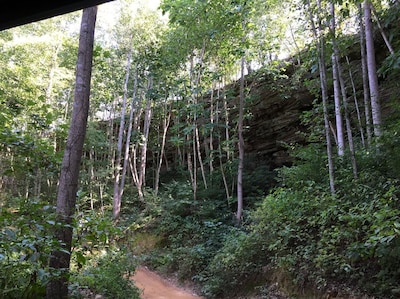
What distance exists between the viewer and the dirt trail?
24.3ft

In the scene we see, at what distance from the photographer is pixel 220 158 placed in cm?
1278

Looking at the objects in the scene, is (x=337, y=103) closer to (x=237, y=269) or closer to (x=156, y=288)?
(x=237, y=269)

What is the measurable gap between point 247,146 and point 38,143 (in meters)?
12.7

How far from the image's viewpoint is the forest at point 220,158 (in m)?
3.93

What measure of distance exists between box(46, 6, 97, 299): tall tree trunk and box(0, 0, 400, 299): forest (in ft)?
0.07

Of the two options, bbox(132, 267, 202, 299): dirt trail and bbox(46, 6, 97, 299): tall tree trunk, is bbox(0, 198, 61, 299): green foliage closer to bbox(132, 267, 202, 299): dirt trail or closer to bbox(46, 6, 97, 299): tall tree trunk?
bbox(46, 6, 97, 299): tall tree trunk

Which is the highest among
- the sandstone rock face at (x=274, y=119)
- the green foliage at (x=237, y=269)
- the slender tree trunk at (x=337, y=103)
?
the sandstone rock face at (x=274, y=119)

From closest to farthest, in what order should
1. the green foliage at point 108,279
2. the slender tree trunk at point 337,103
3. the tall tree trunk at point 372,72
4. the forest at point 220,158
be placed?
1. the forest at point 220,158
2. the green foliage at point 108,279
3. the tall tree trunk at point 372,72
4. the slender tree trunk at point 337,103

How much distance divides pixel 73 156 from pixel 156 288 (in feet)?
17.3

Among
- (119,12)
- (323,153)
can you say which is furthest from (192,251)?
(119,12)

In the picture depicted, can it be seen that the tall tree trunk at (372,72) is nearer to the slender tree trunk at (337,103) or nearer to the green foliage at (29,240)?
the slender tree trunk at (337,103)

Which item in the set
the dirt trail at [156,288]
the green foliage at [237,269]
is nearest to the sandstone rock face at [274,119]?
the green foliage at [237,269]

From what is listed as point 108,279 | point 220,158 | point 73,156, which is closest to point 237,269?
point 108,279

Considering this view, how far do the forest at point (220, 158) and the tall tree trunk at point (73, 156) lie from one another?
0.07 feet
